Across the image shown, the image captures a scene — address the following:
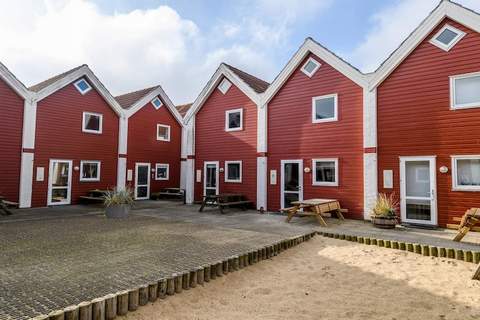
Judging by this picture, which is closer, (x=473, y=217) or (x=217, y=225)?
(x=473, y=217)

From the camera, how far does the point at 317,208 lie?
870 centimetres

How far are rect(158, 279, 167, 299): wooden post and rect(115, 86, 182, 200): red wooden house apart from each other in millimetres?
13304

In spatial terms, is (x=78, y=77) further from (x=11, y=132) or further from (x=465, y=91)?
(x=465, y=91)

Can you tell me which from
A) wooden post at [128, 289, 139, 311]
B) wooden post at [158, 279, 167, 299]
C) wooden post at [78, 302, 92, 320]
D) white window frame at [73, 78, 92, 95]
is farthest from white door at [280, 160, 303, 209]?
white window frame at [73, 78, 92, 95]

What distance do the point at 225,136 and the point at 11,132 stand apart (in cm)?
906

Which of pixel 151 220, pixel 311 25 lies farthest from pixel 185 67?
pixel 151 220

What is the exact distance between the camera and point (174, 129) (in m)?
19.1

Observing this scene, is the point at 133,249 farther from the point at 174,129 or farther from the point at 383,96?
the point at 174,129

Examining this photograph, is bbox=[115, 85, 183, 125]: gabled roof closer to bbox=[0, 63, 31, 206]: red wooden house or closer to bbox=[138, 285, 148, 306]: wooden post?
bbox=[0, 63, 31, 206]: red wooden house

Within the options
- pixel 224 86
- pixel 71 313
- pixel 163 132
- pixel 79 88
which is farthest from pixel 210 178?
pixel 71 313

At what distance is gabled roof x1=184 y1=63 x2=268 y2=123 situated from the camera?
1298 centimetres

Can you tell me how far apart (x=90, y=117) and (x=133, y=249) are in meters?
11.4

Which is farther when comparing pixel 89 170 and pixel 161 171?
pixel 161 171

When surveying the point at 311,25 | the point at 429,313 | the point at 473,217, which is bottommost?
the point at 429,313
